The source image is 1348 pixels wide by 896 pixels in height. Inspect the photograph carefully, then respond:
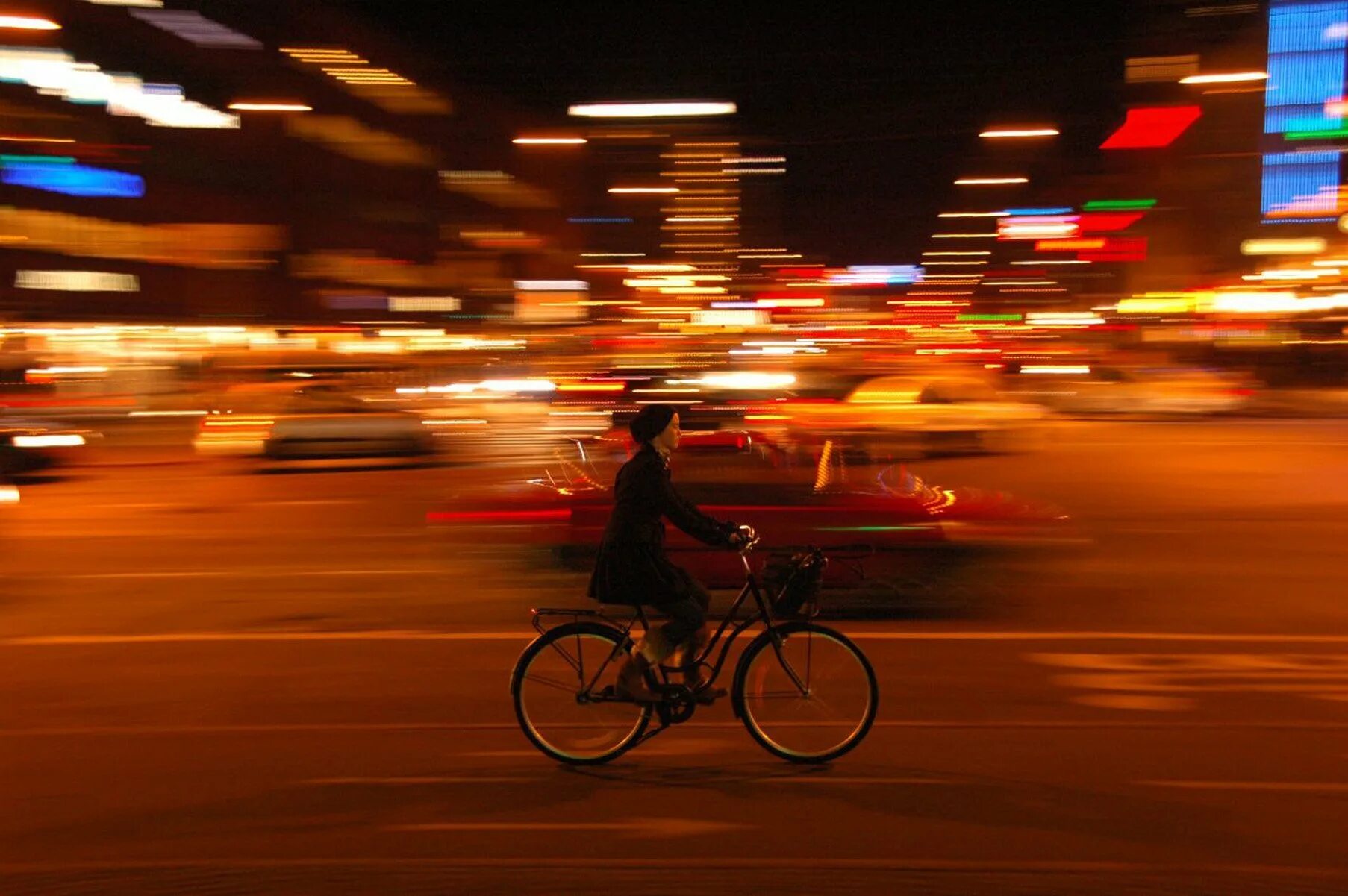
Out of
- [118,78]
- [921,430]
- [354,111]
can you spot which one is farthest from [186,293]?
[921,430]

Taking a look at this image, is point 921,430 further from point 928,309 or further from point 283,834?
point 928,309

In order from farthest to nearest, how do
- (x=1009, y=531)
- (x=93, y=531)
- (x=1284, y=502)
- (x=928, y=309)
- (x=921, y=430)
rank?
(x=928, y=309)
(x=921, y=430)
(x=1284, y=502)
(x=93, y=531)
(x=1009, y=531)

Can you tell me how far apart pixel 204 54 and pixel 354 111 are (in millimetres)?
14320

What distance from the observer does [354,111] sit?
3351 inches

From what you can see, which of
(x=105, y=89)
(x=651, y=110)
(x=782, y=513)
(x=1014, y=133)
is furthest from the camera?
(x=651, y=110)

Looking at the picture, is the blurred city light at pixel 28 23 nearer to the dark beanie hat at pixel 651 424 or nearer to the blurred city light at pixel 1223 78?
the dark beanie hat at pixel 651 424

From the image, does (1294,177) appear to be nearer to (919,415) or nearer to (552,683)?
(919,415)

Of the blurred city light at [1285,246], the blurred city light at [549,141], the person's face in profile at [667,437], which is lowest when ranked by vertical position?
the person's face in profile at [667,437]

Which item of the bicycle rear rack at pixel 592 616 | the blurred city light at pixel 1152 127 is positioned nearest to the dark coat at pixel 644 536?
the bicycle rear rack at pixel 592 616

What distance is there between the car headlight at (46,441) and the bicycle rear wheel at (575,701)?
50.5ft

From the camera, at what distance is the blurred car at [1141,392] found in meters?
34.1

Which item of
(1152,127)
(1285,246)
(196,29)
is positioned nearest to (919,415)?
(196,29)

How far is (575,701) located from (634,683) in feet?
0.92

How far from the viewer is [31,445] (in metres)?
18.4
